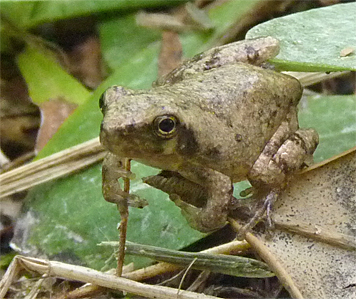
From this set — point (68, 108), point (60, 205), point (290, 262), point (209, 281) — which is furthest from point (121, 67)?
point (290, 262)

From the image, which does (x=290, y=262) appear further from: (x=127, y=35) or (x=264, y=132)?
(x=127, y=35)

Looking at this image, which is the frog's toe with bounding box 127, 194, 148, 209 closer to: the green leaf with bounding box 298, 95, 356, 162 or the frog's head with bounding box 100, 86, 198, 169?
the frog's head with bounding box 100, 86, 198, 169

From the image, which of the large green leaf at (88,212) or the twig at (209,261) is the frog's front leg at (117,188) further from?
the large green leaf at (88,212)

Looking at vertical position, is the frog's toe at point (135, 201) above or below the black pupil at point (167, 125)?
below

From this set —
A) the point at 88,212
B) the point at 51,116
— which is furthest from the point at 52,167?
the point at 51,116

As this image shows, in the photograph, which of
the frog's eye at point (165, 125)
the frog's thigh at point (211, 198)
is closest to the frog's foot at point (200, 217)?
the frog's thigh at point (211, 198)

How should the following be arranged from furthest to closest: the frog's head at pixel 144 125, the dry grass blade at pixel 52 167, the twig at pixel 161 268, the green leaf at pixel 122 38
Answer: the green leaf at pixel 122 38 < the dry grass blade at pixel 52 167 < the twig at pixel 161 268 < the frog's head at pixel 144 125
